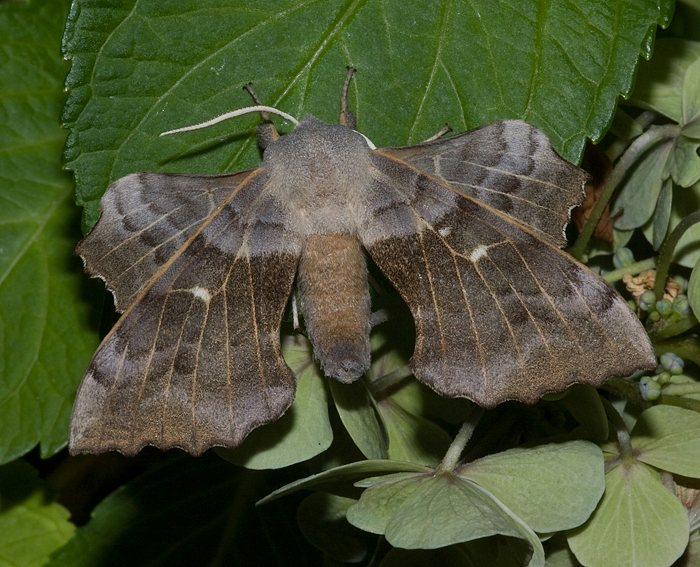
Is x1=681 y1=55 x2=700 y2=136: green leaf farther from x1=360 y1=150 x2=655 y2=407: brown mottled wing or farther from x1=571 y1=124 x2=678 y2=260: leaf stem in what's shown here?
x1=360 y1=150 x2=655 y2=407: brown mottled wing

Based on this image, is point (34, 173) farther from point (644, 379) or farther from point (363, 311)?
point (644, 379)

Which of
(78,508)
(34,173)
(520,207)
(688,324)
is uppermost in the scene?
(520,207)

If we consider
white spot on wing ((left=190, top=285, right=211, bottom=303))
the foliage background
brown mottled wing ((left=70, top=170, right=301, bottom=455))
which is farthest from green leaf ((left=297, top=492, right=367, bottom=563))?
white spot on wing ((left=190, top=285, right=211, bottom=303))

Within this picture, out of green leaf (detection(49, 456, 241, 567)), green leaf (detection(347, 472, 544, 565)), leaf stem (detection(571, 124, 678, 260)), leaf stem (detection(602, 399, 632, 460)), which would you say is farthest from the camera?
green leaf (detection(49, 456, 241, 567))

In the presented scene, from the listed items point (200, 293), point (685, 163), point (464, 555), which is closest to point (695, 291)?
point (685, 163)

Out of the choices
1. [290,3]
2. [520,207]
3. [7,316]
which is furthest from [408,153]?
[7,316]

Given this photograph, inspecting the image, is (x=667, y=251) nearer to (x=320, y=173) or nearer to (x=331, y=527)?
(x=320, y=173)
